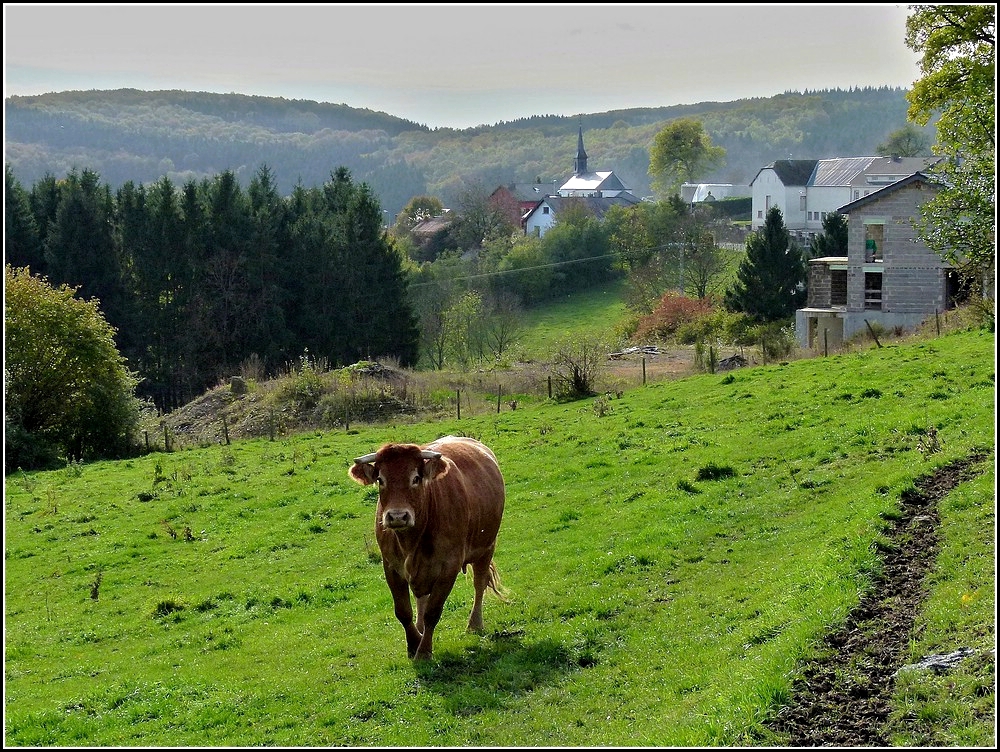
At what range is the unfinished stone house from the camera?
152 feet

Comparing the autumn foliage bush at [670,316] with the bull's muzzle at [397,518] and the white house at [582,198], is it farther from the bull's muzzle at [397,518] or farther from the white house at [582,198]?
the bull's muzzle at [397,518]

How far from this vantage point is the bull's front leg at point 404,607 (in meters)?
11.1

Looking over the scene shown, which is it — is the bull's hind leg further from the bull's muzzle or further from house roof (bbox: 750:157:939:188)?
house roof (bbox: 750:157:939:188)

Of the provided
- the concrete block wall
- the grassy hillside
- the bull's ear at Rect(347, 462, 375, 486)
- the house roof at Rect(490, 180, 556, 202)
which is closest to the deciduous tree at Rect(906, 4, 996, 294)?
the grassy hillside

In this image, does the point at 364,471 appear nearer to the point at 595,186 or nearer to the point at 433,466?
the point at 433,466

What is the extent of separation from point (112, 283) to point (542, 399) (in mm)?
31613

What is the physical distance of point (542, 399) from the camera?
116 feet

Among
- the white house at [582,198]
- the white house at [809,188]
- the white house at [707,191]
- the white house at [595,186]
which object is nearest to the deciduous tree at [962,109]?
the white house at [809,188]

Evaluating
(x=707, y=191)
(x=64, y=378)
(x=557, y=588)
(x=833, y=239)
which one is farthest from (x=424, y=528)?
(x=707, y=191)

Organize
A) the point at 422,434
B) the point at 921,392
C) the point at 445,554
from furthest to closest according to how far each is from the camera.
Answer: the point at 422,434, the point at 921,392, the point at 445,554

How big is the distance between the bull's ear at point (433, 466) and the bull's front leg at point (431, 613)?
3.67 ft

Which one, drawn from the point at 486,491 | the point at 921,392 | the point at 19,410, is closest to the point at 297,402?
the point at 19,410

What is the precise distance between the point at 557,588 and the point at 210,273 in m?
47.4

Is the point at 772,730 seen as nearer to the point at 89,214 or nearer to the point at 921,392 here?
the point at 921,392
